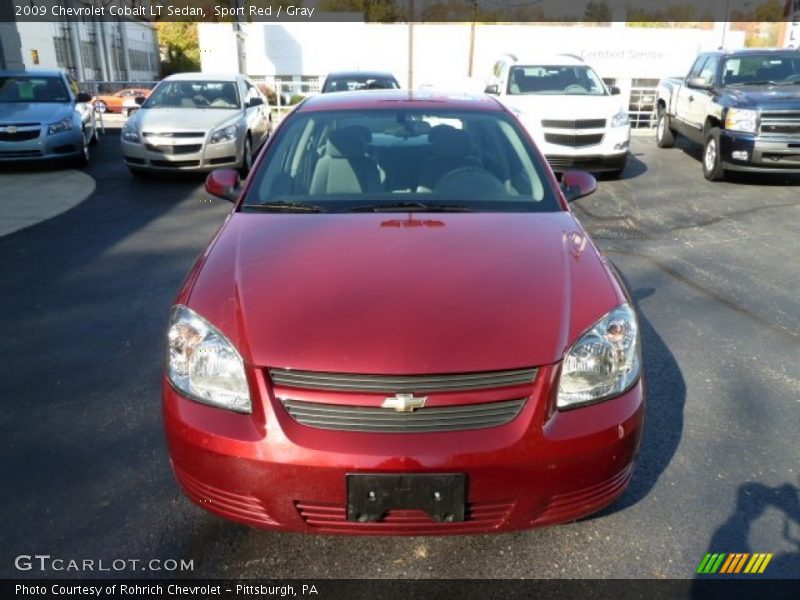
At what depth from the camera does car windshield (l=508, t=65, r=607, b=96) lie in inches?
444

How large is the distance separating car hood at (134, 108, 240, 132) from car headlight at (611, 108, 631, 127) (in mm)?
5769

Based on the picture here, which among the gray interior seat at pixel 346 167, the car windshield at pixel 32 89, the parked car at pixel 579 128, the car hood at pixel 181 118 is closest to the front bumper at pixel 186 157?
the car hood at pixel 181 118

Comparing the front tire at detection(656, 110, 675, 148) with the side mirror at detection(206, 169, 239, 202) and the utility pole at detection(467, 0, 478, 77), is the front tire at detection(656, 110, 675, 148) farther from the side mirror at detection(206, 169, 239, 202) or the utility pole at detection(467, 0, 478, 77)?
the utility pole at detection(467, 0, 478, 77)

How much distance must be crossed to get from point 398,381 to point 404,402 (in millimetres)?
70

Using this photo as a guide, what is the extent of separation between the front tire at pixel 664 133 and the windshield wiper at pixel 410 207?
1179cm

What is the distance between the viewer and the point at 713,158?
34.0 feet

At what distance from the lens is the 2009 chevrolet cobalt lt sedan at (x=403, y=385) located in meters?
2.17

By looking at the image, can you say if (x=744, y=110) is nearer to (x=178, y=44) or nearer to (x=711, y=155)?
(x=711, y=155)

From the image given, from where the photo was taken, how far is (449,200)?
135 inches

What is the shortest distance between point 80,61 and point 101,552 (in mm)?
46321

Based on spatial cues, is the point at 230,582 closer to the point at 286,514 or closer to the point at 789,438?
the point at 286,514

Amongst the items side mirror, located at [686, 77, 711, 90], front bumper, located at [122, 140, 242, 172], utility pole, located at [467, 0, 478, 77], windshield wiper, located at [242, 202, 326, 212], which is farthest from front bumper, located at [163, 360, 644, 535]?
utility pole, located at [467, 0, 478, 77]

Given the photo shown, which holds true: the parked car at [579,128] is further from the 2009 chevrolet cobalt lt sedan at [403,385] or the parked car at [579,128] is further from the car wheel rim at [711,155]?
the 2009 chevrolet cobalt lt sedan at [403,385]

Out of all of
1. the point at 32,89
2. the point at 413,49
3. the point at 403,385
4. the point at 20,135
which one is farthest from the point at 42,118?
the point at 413,49
